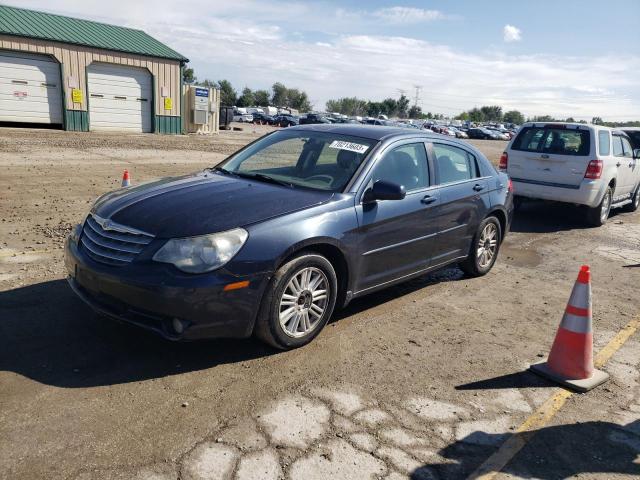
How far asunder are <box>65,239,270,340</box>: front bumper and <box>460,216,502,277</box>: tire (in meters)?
3.20

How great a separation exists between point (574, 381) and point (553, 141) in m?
6.86

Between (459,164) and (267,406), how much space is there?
3618mm

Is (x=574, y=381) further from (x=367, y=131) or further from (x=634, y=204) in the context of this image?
(x=634, y=204)

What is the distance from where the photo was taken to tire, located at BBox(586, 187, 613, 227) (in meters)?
10.1

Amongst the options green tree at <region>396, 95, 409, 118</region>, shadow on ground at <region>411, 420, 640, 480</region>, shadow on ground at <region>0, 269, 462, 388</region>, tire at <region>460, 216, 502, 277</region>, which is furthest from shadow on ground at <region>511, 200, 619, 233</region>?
green tree at <region>396, 95, 409, 118</region>

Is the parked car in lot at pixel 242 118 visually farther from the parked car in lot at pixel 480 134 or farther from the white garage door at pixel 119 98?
the white garage door at pixel 119 98

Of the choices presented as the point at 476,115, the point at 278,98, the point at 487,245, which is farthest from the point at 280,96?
the point at 487,245

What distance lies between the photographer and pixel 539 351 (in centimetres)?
471

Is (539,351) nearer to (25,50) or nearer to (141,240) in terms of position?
(141,240)

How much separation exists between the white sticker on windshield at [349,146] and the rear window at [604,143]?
6.50 meters

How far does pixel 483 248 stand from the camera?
6.52 m

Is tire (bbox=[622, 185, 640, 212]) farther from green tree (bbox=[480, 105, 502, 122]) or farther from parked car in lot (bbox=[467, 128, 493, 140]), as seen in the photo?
green tree (bbox=[480, 105, 502, 122])

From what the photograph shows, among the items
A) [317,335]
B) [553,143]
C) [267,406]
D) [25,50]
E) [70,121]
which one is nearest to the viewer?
[267,406]

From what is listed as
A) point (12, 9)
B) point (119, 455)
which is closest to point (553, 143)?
point (119, 455)
